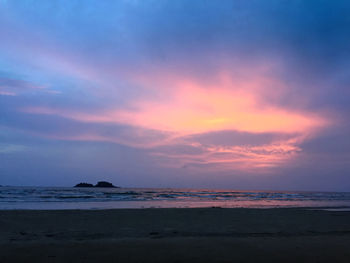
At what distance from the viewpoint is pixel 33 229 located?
36.6 feet

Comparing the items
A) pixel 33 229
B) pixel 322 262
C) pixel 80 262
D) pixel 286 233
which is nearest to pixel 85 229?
pixel 33 229

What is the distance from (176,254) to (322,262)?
10.7 ft

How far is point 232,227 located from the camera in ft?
39.9

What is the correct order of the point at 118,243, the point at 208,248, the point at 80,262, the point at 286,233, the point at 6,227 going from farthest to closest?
the point at 6,227 < the point at 286,233 < the point at 118,243 < the point at 208,248 < the point at 80,262

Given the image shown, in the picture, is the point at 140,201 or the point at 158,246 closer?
the point at 158,246

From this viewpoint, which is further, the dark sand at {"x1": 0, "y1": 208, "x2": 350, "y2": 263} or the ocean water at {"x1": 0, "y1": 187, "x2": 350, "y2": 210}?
the ocean water at {"x1": 0, "y1": 187, "x2": 350, "y2": 210}

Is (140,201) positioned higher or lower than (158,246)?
lower

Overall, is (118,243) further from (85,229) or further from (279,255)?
(279,255)

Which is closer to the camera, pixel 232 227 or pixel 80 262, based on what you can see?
pixel 80 262

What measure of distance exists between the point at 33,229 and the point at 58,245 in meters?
3.98

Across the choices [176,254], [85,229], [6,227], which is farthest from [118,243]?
[6,227]

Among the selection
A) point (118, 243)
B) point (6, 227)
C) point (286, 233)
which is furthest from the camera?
point (6, 227)

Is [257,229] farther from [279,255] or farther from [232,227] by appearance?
[279,255]

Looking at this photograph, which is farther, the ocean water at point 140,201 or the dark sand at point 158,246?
the ocean water at point 140,201
